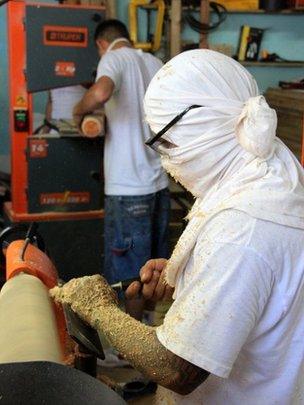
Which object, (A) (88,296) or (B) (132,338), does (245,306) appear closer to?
(B) (132,338)

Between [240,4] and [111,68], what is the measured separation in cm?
230

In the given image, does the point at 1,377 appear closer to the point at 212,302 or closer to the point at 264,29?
the point at 212,302

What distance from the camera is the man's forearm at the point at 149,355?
3.61ft

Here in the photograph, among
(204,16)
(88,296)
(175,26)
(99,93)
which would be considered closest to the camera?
(88,296)

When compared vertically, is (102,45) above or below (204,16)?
below

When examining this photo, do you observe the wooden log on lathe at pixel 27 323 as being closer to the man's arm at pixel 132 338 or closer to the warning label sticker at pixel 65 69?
the man's arm at pixel 132 338

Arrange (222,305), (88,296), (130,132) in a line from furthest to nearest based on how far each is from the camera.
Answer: (130,132) → (88,296) → (222,305)

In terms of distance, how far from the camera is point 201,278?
1.05 meters

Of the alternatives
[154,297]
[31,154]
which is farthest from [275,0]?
[154,297]

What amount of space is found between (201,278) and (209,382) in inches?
12.2

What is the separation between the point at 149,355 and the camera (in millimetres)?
1120

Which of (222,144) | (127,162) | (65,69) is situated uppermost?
(222,144)

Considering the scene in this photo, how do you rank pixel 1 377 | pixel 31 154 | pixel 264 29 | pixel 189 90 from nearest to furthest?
1. pixel 1 377
2. pixel 189 90
3. pixel 31 154
4. pixel 264 29

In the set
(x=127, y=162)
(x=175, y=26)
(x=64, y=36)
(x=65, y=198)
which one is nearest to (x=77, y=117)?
(x=127, y=162)
